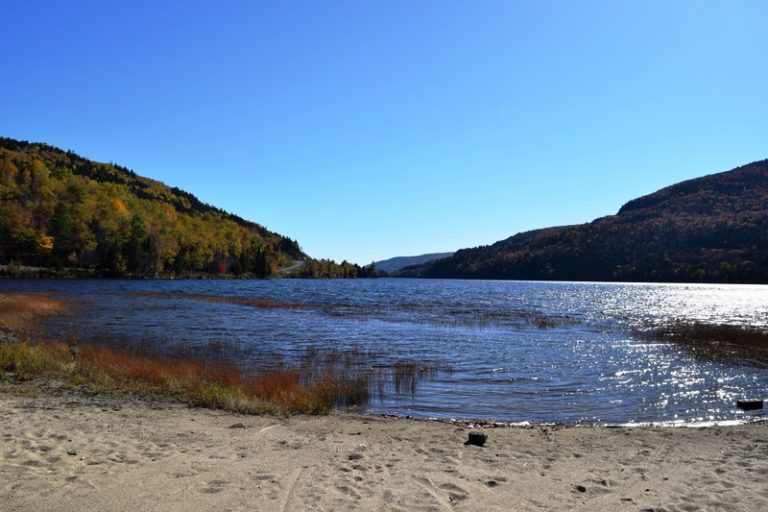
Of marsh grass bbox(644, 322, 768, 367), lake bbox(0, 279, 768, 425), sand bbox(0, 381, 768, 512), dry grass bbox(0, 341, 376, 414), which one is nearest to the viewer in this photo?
sand bbox(0, 381, 768, 512)

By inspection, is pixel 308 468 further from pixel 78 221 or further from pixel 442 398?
pixel 78 221

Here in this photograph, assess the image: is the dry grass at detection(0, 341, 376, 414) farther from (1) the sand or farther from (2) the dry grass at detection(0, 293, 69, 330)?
(2) the dry grass at detection(0, 293, 69, 330)

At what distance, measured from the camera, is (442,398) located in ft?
59.4

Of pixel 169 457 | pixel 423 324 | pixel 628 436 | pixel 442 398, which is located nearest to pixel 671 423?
pixel 628 436

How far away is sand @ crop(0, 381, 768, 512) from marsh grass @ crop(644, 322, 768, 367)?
1843 centimetres

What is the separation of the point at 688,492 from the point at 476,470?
3639 mm

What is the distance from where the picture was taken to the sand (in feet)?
25.3

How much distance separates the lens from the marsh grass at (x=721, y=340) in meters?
29.5

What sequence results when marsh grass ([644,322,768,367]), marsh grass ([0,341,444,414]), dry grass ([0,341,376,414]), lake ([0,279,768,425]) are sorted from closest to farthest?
1. dry grass ([0,341,376,414])
2. marsh grass ([0,341,444,414])
3. lake ([0,279,768,425])
4. marsh grass ([644,322,768,367])

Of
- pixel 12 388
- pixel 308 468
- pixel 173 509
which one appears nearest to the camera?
pixel 173 509

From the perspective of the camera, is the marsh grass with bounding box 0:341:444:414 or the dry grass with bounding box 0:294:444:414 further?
the dry grass with bounding box 0:294:444:414

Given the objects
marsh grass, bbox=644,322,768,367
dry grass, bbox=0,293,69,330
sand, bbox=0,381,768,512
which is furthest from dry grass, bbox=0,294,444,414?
marsh grass, bbox=644,322,768,367

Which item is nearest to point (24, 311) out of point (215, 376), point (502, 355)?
point (215, 376)

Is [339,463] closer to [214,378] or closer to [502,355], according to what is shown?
[214,378]
